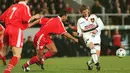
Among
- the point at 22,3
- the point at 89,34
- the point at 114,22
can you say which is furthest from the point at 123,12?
the point at 22,3

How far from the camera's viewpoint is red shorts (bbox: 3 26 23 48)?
39.8ft

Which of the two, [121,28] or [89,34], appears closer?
[89,34]

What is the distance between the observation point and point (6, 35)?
40.5ft

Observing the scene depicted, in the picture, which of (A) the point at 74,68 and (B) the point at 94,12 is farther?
(B) the point at 94,12

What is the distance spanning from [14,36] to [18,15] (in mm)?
557

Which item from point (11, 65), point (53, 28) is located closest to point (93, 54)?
point (53, 28)

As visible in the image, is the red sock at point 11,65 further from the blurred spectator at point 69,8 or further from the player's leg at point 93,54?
the blurred spectator at point 69,8

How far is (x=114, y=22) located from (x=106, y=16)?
96 cm

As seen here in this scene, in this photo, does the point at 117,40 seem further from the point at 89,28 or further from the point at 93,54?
the point at 93,54

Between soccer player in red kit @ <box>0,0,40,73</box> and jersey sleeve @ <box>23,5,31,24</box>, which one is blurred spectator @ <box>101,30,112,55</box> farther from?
jersey sleeve @ <box>23,5,31,24</box>

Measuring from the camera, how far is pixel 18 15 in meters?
12.4

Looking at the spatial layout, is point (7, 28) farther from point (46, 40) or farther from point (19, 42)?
point (46, 40)

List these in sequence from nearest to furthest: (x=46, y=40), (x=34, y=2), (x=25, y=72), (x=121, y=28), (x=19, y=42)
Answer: (x=19, y=42) < (x=25, y=72) < (x=46, y=40) < (x=34, y=2) < (x=121, y=28)

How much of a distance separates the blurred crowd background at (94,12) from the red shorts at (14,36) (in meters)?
15.6
